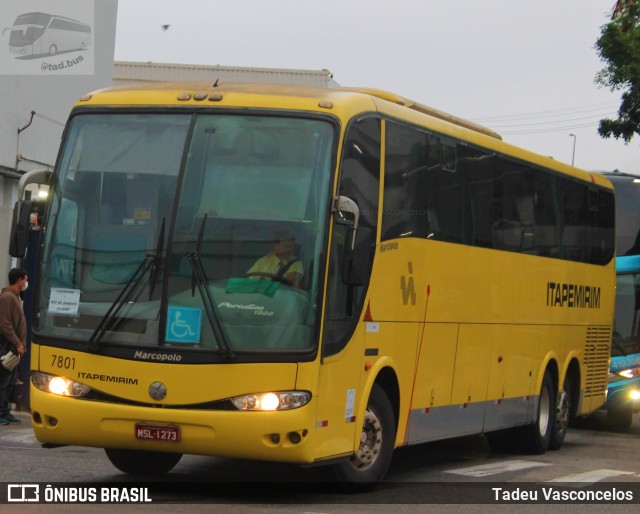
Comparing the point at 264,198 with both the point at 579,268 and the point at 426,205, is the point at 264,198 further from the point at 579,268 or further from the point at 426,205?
the point at 579,268

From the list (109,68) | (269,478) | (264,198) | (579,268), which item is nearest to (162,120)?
(264,198)

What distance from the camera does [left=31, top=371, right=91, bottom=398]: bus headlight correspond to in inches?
395

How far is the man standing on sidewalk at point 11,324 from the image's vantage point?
620 inches

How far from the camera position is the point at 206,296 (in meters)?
9.73

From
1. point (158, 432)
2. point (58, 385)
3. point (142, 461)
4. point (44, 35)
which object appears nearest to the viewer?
point (158, 432)

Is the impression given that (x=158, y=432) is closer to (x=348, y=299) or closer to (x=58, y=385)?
(x=58, y=385)

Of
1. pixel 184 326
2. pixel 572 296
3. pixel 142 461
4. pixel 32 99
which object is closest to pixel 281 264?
pixel 184 326

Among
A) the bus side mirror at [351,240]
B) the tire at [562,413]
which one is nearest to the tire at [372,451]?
the bus side mirror at [351,240]

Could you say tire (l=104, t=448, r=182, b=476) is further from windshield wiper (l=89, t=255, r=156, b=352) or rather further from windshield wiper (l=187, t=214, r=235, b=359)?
windshield wiper (l=187, t=214, r=235, b=359)

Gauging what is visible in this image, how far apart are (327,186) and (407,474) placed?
4.15 metres

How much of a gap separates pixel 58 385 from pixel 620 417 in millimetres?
13394

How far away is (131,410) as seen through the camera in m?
9.77

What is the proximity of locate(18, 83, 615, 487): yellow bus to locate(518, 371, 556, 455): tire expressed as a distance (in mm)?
4207

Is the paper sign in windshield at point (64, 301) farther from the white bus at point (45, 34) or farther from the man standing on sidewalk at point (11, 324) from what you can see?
the white bus at point (45, 34)
